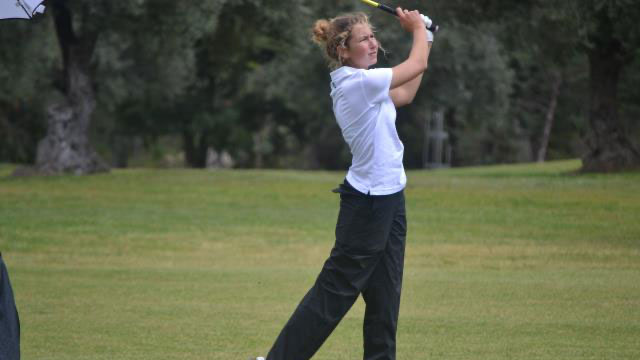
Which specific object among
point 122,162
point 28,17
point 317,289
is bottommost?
point 122,162

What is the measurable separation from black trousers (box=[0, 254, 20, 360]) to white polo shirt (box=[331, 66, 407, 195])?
1870 mm

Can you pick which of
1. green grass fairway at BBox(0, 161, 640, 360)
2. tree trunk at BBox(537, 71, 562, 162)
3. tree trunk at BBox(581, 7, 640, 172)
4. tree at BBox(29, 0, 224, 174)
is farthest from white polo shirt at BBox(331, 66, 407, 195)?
tree trunk at BBox(537, 71, 562, 162)

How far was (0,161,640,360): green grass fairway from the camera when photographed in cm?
971

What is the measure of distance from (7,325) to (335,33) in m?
2.28

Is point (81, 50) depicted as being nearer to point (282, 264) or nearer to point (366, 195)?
point (282, 264)

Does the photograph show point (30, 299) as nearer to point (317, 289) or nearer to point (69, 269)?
point (69, 269)

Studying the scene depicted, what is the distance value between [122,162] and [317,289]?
67.7 m

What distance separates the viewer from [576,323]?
10.6m

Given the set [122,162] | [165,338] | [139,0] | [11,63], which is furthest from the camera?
[122,162]

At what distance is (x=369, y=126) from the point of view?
664 centimetres

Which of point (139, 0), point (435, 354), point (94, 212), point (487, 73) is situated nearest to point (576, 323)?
point (435, 354)

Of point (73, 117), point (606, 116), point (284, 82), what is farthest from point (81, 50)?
point (284, 82)

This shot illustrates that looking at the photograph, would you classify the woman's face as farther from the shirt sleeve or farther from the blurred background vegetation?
the blurred background vegetation

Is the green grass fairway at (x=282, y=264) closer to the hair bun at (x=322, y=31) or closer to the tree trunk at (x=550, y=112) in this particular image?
the hair bun at (x=322, y=31)
